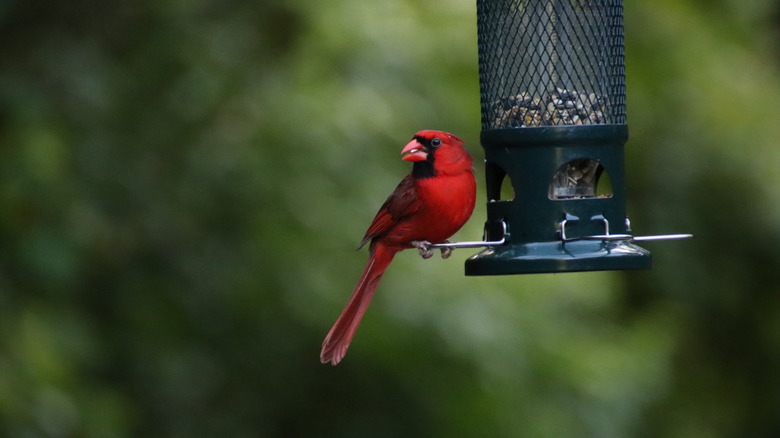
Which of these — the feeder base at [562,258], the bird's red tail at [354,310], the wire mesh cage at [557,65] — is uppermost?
the wire mesh cage at [557,65]

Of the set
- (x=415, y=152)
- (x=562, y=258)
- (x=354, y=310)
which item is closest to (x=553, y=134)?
(x=562, y=258)

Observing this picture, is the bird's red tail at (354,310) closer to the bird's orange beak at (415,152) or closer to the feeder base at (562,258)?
the bird's orange beak at (415,152)

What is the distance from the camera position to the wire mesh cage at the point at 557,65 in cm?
492

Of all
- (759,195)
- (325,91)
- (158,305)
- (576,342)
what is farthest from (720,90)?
(158,305)

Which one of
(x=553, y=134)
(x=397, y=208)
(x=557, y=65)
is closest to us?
(x=553, y=134)

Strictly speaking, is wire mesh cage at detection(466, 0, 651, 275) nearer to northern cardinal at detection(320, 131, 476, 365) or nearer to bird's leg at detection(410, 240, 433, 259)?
northern cardinal at detection(320, 131, 476, 365)

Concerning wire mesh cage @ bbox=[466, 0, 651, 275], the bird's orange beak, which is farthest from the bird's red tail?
wire mesh cage @ bbox=[466, 0, 651, 275]

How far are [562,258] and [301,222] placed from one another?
253 cm

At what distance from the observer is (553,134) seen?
4.77m

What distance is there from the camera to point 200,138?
23.4ft

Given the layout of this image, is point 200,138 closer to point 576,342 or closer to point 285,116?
point 285,116

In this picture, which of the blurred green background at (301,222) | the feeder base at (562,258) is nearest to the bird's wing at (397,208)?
the feeder base at (562,258)

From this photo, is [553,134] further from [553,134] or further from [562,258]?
[562,258]

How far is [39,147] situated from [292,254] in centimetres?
144
